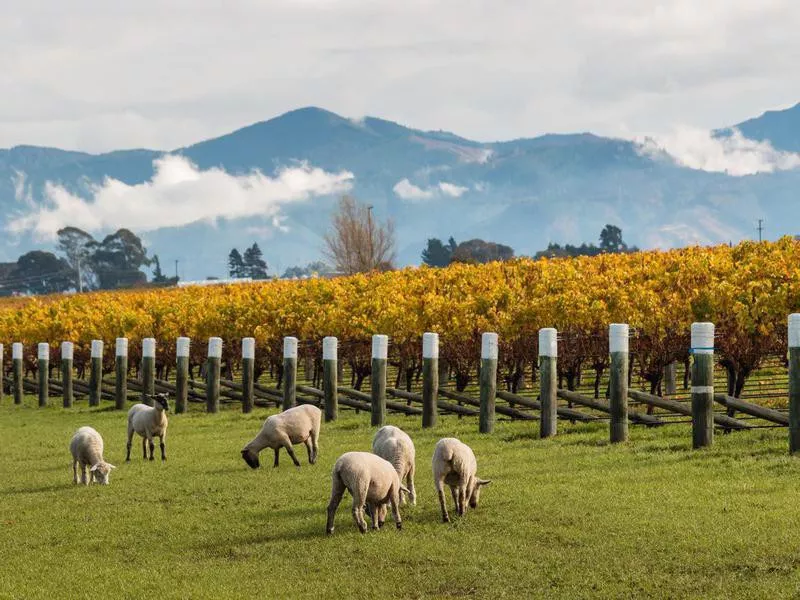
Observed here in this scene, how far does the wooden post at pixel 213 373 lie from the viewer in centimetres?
3294

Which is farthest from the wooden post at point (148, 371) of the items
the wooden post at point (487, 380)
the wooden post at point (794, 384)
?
the wooden post at point (794, 384)

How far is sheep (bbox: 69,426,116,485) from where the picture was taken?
64.8 feet

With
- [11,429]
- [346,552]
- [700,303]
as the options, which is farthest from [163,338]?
[346,552]

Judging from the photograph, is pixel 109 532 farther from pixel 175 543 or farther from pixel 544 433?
pixel 544 433

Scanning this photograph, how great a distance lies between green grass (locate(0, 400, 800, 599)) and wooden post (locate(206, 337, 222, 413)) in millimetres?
11091

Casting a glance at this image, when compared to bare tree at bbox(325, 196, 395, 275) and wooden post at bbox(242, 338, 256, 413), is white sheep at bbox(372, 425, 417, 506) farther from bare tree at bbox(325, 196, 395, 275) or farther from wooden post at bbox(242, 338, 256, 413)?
bare tree at bbox(325, 196, 395, 275)

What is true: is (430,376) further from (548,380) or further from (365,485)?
(365,485)

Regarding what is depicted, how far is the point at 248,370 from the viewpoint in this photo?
103 feet

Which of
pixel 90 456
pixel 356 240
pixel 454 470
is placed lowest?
pixel 90 456

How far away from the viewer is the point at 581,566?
39.9ft

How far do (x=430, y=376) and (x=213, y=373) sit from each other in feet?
32.7

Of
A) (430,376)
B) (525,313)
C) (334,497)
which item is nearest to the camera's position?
(334,497)

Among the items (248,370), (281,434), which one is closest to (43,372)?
(248,370)

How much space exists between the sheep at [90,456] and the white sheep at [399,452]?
5.61m
